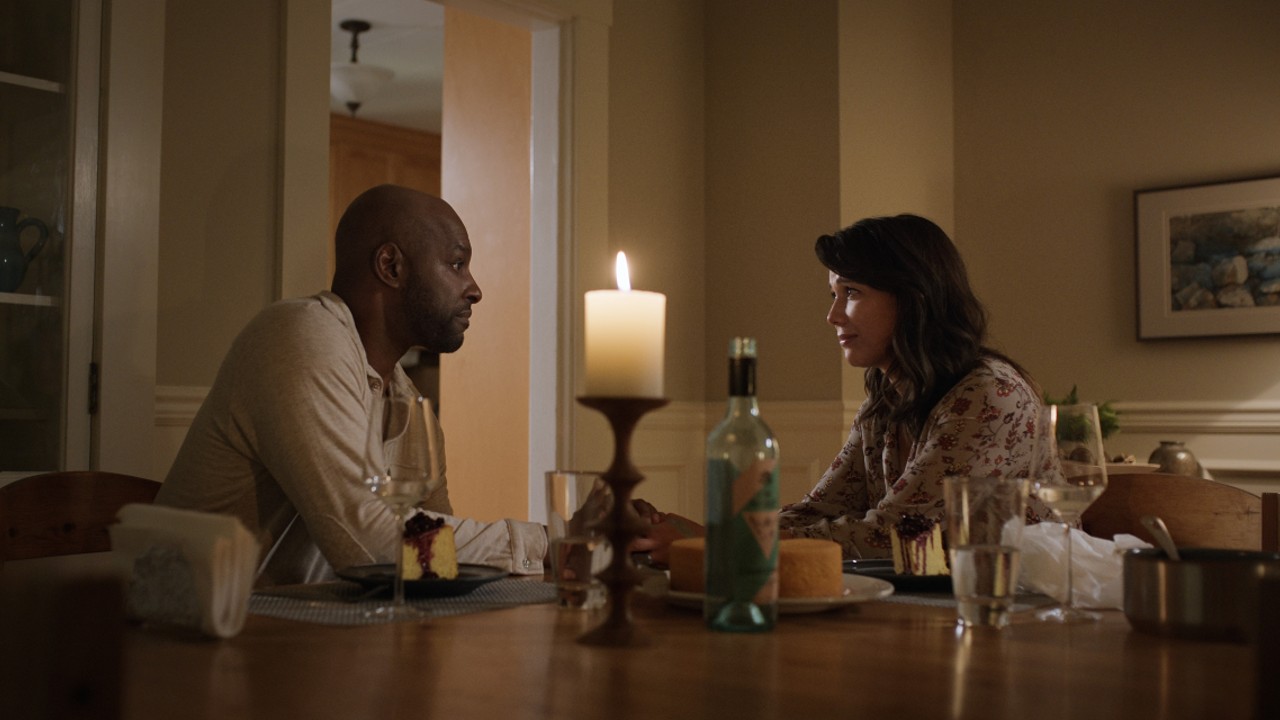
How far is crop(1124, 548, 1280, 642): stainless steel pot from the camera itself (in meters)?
1.04

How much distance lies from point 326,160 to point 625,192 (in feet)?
3.91

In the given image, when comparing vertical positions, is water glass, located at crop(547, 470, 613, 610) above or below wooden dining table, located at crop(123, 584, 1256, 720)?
above

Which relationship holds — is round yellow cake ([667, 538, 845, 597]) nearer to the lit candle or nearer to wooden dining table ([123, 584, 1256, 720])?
wooden dining table ([123, 584, 1256, 720])

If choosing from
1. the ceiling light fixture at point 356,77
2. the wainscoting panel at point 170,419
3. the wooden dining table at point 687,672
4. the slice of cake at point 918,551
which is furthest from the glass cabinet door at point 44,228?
the ceiling light fixture at point 356,77

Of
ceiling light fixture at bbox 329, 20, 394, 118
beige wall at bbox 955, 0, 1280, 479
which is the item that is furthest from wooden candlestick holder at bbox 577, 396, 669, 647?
ceiling light fixture at bbox 329, 20, 394, 118

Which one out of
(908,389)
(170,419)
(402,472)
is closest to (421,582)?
(402,472)

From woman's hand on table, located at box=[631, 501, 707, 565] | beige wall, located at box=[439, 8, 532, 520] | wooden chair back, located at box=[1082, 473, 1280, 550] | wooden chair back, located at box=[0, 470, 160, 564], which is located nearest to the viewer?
woman's hand on table, located at box=[631, 501, 707, 565]

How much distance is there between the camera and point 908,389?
226 cm

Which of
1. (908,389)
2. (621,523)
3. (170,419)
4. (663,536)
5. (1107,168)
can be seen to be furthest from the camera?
(1107,168)

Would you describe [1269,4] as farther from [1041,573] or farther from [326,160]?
[1041,573]

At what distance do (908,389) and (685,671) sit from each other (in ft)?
4.75

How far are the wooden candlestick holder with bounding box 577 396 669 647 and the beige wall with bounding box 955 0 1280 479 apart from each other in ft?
11.6

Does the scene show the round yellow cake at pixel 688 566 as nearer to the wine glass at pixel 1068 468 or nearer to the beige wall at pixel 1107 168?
the wine glass at pixel 1068 468

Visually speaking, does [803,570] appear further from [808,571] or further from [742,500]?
[742,500]
